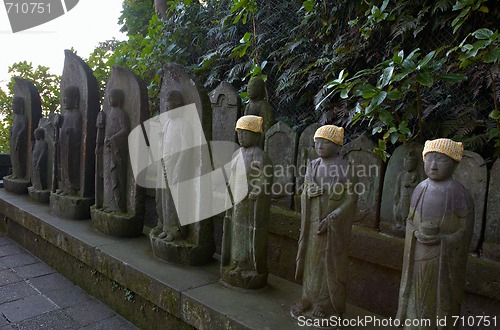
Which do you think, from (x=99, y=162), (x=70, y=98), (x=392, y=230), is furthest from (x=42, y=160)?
(x=392, y=230)

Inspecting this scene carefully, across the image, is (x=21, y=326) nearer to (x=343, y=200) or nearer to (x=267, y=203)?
(x=267, y=203)

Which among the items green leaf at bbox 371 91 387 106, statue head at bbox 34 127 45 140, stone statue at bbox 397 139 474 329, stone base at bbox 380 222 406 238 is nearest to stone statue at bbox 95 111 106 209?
statue head at bbox 34 127 45 140

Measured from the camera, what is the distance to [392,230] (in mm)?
3340

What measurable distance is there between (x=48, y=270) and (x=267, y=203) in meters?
3.16

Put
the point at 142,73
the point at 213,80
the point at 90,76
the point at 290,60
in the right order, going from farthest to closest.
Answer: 1. the point at 142,73
2. the point at 213,80
3. the point at 290,60
4. the point at 90,76

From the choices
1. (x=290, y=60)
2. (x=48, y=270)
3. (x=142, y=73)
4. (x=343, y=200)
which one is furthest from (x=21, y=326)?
(x=142, y=73)

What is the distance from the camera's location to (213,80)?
24.9 feet

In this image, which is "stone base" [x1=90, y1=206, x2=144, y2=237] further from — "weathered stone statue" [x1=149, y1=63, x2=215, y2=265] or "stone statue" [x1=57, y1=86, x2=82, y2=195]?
"stone statue" [x1=57, y1=86, x2=82, y2=195]

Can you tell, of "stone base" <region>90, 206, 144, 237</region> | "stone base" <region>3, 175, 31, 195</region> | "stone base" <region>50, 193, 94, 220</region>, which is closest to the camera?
"stone base" <region>90, 206, 144, 237</region>

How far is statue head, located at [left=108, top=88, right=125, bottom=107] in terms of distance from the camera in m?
4.43

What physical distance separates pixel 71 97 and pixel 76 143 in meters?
0.60

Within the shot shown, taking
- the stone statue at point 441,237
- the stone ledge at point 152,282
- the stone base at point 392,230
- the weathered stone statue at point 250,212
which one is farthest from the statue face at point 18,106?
the stone statue at point 441,237

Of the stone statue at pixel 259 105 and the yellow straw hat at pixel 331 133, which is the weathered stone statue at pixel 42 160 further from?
the yellow straw hat at pixel 331 133

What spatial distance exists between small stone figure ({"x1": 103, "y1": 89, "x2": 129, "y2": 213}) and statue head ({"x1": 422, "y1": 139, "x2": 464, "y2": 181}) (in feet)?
10.8
